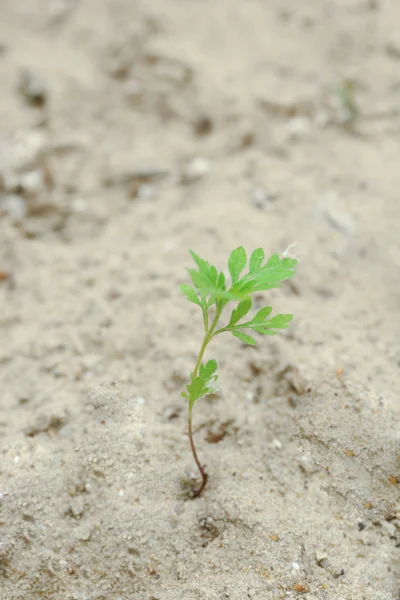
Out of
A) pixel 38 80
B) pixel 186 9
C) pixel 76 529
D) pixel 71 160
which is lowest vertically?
pixel 76 529

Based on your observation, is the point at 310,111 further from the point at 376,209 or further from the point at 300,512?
the point at 300,512

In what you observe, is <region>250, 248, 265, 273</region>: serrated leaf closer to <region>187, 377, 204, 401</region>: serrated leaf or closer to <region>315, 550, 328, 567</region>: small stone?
<region>187, 377, 204, 401</region>: serrated leaf

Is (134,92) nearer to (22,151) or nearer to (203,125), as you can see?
(203,125)

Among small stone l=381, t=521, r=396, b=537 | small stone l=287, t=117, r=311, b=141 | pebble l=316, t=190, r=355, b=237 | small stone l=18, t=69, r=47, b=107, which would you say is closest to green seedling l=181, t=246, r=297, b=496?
small stone l=381, t=521, r=396, b=537

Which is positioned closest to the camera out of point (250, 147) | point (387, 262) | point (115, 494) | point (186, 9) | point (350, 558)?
point (350, 558)

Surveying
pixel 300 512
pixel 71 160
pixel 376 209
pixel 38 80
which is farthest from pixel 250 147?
pixel 300 512

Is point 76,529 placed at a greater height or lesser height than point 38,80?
lesser
